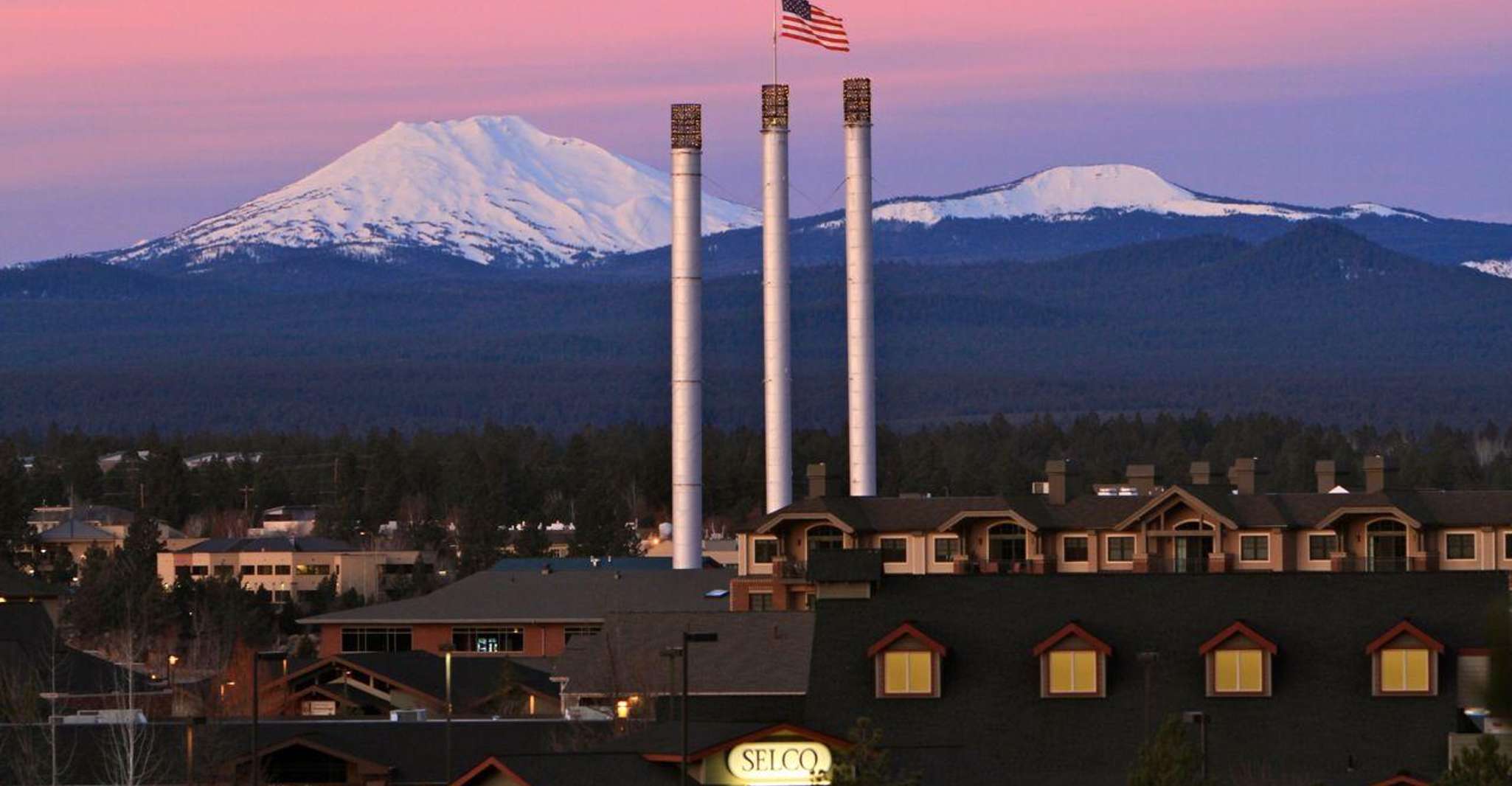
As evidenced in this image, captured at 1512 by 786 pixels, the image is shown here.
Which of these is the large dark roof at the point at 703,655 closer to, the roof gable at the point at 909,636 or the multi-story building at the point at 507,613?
the roof gable at the point at 909,636

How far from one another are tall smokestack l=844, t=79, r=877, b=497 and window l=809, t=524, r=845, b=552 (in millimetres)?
28110

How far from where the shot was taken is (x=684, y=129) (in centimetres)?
16762

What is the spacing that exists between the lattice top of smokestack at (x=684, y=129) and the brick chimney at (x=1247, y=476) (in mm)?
39458

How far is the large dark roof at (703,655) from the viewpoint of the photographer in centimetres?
8825

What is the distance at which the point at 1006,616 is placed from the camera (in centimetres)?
6253

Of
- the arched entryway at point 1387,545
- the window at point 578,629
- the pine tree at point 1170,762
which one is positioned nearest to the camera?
the pine tree at point 1170,762

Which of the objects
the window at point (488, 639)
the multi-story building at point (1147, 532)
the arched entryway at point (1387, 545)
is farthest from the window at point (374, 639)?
the arched entryway at point (1387, 545)

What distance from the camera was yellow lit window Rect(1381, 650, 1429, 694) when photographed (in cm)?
6034

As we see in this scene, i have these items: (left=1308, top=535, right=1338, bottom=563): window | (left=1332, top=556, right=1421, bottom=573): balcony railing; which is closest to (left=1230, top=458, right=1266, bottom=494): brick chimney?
(left=1308, top=535, right=1338, bottom=563): window

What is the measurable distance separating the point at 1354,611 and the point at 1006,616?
20.7 feet

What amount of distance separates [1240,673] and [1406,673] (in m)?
2.92

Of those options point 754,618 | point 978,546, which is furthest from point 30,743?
point 978,546

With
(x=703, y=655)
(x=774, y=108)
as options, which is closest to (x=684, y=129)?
(x=774, y=108)

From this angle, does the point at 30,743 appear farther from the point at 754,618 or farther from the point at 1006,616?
the point at 1006,616
